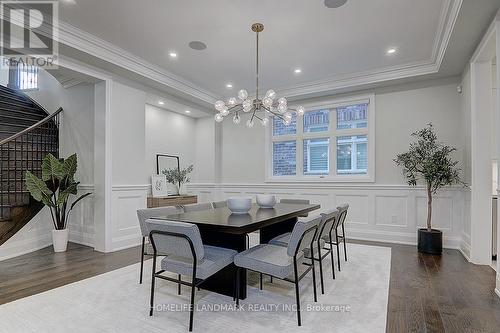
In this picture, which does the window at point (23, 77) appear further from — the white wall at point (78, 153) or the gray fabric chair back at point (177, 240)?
the gray fabric chair back at point (177, 240)

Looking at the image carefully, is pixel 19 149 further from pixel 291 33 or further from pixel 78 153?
pixel 291 33

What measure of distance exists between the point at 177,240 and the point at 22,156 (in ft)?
14.1

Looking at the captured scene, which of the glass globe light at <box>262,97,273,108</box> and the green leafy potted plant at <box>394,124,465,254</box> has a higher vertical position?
the glass globe light at <box>262,97,273,108</box>

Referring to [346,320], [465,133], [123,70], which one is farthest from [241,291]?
[465,133]

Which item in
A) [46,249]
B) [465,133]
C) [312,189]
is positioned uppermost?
[465,133]

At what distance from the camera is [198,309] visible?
2494 millimetres

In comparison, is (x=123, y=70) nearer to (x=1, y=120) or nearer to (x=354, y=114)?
(x=1, y=120)

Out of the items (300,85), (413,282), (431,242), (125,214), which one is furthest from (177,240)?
(300,85)

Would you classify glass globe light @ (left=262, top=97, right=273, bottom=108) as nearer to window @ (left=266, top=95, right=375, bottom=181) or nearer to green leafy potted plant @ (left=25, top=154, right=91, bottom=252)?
window @ (left=266, top=95, right=375, bottom=181)

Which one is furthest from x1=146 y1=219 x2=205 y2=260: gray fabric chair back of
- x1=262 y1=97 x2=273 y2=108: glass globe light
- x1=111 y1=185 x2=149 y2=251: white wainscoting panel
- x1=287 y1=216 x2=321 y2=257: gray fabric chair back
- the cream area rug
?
x1=111 y1=185 x2=149 y2=251: white wainscoting panel

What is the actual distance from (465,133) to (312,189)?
2.74 m

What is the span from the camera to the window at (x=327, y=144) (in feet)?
18.0

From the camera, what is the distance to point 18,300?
8.70 feet

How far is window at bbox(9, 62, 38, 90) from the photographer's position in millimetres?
6240
